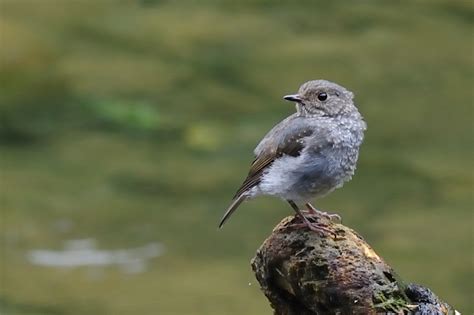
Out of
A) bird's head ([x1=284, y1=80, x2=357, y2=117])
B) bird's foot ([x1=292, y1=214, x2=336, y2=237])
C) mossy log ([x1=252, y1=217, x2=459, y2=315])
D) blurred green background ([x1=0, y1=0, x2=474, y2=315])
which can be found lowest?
mossy log ([x1=252, y1=217, x2=459, y2=315])

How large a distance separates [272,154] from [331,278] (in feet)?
3.26

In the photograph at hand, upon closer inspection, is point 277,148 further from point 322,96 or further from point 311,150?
point 322,96

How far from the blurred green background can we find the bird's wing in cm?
476

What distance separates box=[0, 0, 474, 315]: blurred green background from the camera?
11.3 meters

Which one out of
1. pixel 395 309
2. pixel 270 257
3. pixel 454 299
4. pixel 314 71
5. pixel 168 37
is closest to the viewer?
pixel 395 309

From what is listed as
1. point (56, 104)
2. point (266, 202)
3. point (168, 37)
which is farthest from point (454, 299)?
point (168, 37)

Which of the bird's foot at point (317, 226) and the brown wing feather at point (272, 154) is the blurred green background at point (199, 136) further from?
the bird's foot at point (317, 226)

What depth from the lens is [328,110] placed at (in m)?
5.88

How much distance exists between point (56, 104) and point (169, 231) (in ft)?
12.0

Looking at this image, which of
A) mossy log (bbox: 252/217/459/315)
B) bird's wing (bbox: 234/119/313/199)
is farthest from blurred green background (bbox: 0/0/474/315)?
mossy log (bbox: 252/217/459/315)

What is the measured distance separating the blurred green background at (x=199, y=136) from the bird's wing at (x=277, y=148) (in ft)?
15.6

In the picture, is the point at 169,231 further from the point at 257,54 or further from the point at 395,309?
the point at 395,309

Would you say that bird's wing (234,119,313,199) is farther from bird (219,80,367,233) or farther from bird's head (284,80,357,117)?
bird's head (284,80,357,117)

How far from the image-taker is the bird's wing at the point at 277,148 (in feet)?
19.1
